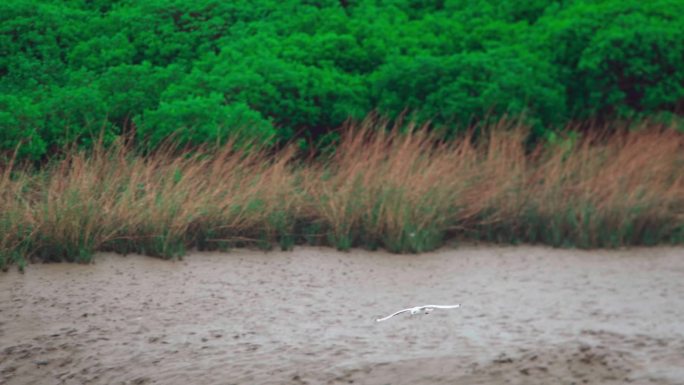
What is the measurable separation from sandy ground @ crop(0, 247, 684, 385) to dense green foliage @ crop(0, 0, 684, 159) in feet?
7.36

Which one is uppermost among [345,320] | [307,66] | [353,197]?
[307,66]

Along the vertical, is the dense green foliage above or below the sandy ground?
above

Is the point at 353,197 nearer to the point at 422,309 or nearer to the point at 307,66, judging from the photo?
the point at 422,309

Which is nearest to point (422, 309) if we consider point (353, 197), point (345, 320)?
point (345, 320)

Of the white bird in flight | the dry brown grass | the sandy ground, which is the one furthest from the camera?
the dry brown grass

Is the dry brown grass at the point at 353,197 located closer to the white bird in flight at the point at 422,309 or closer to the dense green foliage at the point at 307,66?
the dense green foliage at the point at 307,66

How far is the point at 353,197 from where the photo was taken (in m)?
8.80

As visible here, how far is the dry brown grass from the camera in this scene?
7.91 metres

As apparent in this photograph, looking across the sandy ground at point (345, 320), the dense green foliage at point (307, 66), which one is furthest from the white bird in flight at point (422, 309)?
the dense green foliage at point (307, 66)

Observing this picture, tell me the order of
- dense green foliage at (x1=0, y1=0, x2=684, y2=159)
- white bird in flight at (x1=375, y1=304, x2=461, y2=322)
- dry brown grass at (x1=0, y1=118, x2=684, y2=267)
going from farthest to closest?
1. dense green foliage at (x1=0, y1=0, x2=684, y2=159)
2. dry brown grass at (x1=0, y1=118, x2=684, y2=267)
3. white bird in flight at (x1=375, y1=304, x2=461, y2=322)

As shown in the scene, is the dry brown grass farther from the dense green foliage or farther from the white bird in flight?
the white bird in flight

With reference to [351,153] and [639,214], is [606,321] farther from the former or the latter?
[351,153]

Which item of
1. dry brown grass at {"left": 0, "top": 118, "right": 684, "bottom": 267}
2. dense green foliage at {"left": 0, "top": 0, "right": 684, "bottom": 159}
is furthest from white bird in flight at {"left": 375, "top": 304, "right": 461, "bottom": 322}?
dense green foliage at {"left": 0, "top": 0, "right": 684, "bottom": 159}

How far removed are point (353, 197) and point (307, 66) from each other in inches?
111
